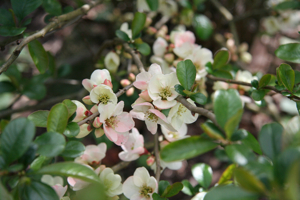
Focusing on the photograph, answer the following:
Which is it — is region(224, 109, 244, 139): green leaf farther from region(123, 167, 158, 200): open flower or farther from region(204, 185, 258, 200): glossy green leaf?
region(123, 167, 158, 200): open flower

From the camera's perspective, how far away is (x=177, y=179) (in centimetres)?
174

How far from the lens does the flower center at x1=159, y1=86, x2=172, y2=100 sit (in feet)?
2.30

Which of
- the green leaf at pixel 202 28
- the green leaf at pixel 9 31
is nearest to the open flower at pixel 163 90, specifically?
the green leaf at pixel 9 31

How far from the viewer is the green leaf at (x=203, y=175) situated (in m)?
0.92

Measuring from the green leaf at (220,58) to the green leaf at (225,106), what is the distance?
0.46 metres

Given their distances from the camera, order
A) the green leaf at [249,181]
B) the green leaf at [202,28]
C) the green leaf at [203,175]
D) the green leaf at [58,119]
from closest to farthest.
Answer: the green leaf at [249,181]
the green leaf at [58,119]
the green leaf at [203,175]
the green leaf at [202,28]

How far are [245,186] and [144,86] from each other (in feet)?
1.38

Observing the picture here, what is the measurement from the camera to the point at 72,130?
25.6 inches

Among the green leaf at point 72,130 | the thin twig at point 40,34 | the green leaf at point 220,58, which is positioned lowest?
the green leaf at point 220,58

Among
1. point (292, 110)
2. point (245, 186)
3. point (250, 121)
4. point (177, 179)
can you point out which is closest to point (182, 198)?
point (177, 179)

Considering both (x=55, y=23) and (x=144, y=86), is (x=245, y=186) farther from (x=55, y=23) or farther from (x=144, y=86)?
(x=55, y=23)

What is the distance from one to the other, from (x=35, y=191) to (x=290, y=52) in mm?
948

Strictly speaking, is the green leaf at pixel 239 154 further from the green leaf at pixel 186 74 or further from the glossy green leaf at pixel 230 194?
the green leaf at pixel 186 74

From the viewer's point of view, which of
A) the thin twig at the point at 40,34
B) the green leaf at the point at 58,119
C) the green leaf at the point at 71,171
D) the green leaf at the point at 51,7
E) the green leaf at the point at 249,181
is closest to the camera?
the green leaf at the point at 249,181
